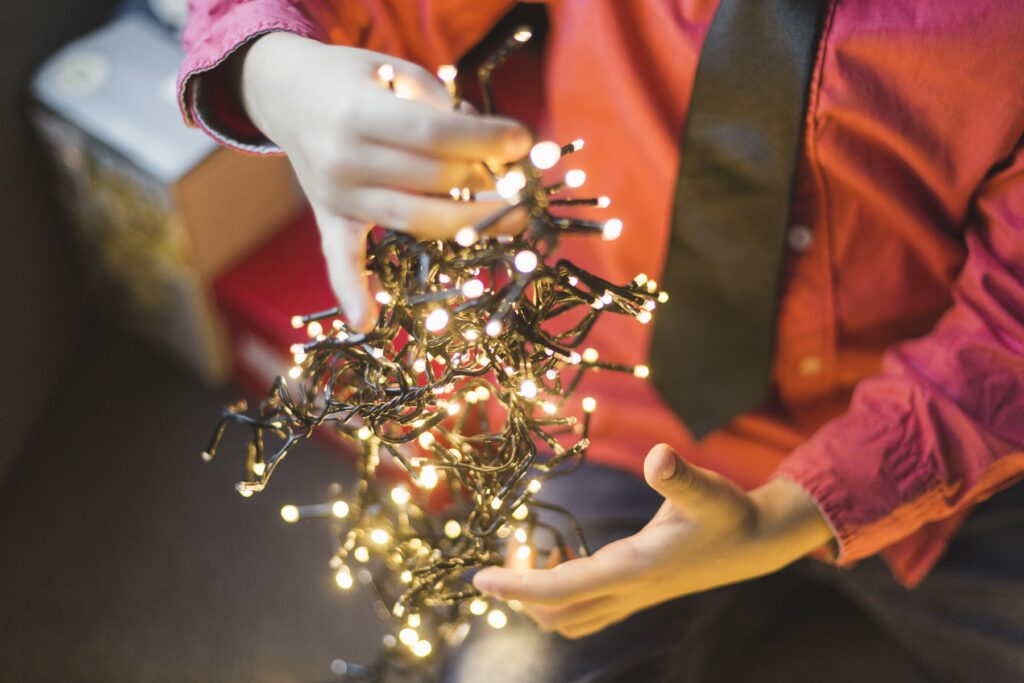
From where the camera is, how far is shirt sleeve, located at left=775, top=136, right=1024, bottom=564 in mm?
739

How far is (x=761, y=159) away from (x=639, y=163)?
157 mm

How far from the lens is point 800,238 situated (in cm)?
79

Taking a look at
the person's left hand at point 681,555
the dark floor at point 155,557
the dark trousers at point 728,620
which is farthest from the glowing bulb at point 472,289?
the dark floor at point 155,557

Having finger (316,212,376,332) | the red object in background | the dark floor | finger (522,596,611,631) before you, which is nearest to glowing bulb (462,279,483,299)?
finger (316,212,376,332)

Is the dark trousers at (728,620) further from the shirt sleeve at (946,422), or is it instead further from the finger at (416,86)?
the finger at (416,86)

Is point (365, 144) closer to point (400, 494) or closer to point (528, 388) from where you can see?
point (528, 388)

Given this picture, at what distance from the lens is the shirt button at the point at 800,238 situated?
791 mm

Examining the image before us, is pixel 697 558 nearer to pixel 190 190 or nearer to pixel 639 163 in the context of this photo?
pixel 639 163

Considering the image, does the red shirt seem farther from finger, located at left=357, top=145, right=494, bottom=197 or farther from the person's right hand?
finger, located at left=357, top=145, right=494, bottom=197

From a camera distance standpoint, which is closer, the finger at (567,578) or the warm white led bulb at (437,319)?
the warm white led bulb at (437,319)

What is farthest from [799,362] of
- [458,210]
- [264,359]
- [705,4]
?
[264,359]

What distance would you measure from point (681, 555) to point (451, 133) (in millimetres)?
409

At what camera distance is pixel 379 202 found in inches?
22.0

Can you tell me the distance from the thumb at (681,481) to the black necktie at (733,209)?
0.65 feet
